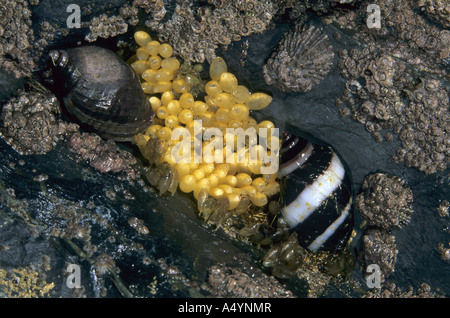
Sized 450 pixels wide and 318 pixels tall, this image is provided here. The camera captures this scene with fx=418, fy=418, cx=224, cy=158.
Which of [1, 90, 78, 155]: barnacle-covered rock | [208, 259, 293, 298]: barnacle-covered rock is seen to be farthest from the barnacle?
[1, 90, 78, 155]: barnacle-covered rock

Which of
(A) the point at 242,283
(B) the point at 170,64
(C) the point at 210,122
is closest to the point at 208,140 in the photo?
(C) the point at 210,122

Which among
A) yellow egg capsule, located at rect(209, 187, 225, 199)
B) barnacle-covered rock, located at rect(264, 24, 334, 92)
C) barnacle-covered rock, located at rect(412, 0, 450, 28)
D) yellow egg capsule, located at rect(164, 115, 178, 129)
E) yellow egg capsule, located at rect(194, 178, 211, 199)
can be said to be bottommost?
yellow egg capsule, located at rect(209, 187, 225, 199)

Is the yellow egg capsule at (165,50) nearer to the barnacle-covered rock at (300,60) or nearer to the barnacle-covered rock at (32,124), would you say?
the barnacle-covered rock at (300,60)

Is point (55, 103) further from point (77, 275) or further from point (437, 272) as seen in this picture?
point (437, 272)

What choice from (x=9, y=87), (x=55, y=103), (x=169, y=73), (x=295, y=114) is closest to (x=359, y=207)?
(x=295, y=114)

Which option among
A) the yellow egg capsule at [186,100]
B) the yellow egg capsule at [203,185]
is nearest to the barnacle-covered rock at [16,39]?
the yellow egg capsule at [186,100]

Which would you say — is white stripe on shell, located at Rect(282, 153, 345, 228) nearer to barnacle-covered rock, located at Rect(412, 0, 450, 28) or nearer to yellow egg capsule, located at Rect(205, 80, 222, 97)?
yellow egg capsule, located at Rect(205, 80, 222, 97)

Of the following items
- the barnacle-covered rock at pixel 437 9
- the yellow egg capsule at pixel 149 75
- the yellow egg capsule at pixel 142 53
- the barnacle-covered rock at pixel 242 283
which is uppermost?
the barnacle-covered rock at pixel 437 9

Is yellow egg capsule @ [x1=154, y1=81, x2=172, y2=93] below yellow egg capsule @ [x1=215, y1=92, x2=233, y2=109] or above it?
below
